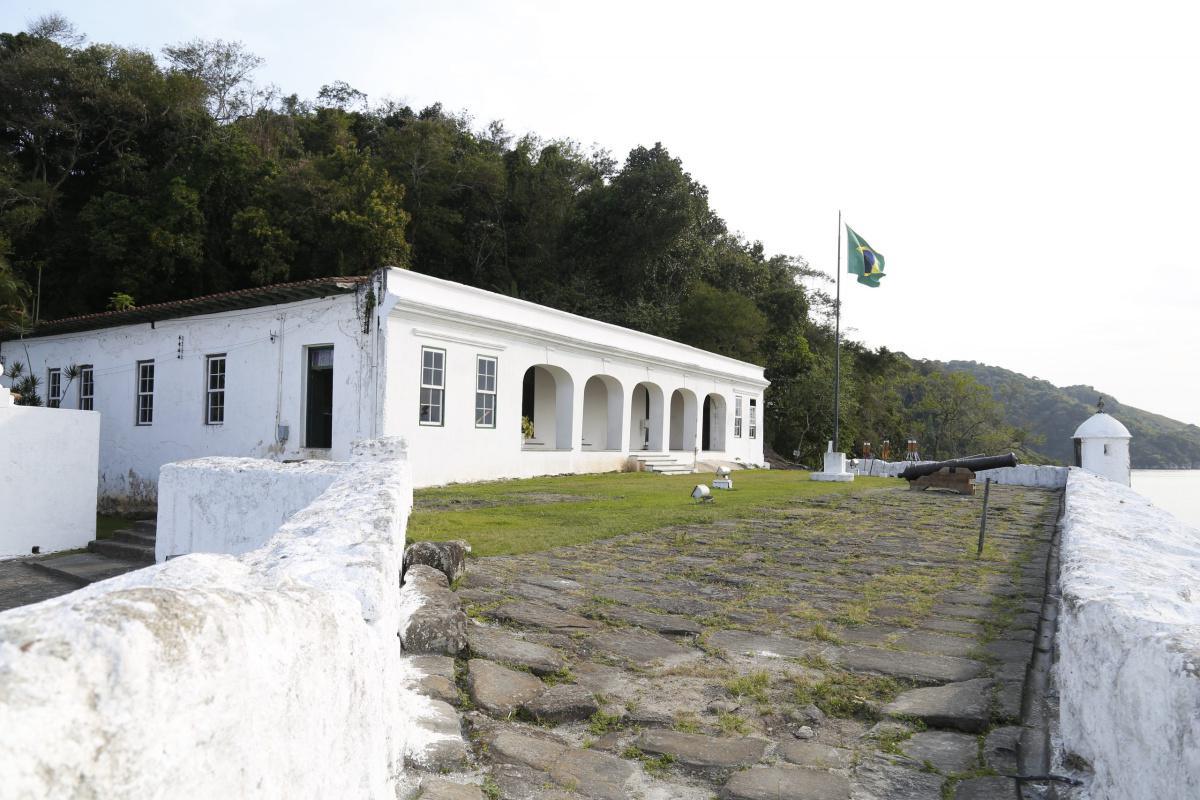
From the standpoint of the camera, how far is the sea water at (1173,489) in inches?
480

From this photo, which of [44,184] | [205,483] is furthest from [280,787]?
[44,184]

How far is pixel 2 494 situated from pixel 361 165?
16530 mm

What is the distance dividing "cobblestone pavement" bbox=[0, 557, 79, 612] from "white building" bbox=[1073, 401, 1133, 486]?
61.1 feet

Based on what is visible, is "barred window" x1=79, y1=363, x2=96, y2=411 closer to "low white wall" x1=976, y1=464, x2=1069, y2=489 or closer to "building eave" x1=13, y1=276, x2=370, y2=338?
"building eave" x1=13, y1=276, x2=370, y2=338

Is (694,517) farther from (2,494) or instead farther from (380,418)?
(2,494)

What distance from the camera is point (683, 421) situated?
25047mm

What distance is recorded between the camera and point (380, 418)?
46.3 ft

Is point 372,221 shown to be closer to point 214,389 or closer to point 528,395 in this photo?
point 528,395

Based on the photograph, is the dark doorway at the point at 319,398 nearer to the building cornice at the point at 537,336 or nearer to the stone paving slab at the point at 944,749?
the building cornice at the point at 537,336

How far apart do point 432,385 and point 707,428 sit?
1363 centimetres

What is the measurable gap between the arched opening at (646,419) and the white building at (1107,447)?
10.0 metres

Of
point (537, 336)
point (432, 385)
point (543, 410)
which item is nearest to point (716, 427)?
point (543, 410)

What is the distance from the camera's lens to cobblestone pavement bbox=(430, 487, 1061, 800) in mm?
2885

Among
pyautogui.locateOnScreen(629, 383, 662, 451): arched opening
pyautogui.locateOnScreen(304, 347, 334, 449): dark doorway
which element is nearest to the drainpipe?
pyautogui.locateOnScreen(304, 347, 334, 449): dark doorway
